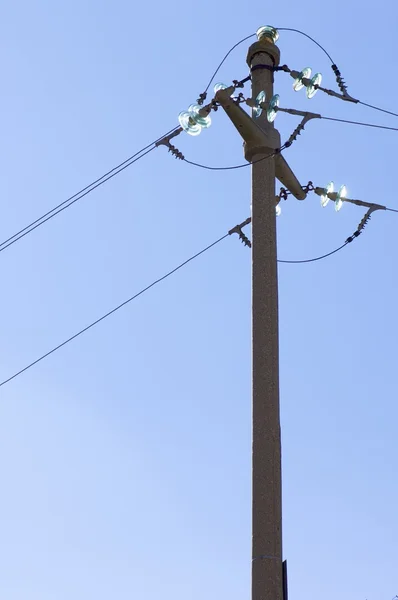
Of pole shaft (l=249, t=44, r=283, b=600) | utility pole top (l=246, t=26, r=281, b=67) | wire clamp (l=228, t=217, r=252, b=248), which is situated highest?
utility pole top (l=246, t=26, r=281, b=67)

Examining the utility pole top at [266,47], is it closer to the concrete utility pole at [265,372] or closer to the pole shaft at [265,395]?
the concrete utility pole at [265,372]

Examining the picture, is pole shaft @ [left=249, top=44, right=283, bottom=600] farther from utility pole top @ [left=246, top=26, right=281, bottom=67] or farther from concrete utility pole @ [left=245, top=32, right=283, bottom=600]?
utility pole top @ [left=246, top=26, right=281, bottom=67]

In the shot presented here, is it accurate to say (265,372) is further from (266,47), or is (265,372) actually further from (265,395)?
(266,47)

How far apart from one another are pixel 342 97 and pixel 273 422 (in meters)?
3.64

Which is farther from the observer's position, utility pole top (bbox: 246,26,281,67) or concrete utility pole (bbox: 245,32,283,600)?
utility pole top (bbox: 246,26,281,67)

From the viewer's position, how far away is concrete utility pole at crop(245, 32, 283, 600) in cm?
685

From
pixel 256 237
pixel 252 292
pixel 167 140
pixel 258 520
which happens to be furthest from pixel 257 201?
pixel 258 520

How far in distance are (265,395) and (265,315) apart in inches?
27.8

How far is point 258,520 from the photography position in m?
6.96

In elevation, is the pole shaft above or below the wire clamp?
below

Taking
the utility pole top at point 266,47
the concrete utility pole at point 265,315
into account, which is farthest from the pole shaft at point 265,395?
the utility pole top at point 266,47

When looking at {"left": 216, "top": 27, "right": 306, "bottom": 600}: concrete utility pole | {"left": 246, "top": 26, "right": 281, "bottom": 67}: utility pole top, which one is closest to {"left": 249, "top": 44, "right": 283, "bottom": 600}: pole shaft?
{"left": 216, "top": 27, "right": 306, "bottom": 600}: concrete utility pole

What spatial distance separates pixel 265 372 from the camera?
748 centimetres

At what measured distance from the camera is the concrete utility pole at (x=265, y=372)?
22.5 ft
